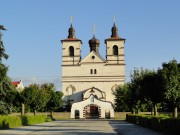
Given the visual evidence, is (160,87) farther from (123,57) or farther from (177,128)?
(123,57)

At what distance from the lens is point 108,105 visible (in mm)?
77312

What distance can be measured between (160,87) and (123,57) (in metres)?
52.0

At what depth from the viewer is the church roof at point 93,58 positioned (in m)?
91.3

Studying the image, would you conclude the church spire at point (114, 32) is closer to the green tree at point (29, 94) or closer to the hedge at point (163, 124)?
the green tree at point (29, 94)

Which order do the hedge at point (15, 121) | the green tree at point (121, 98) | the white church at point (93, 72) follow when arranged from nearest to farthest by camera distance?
the hedge at point (15, 121) → the green tree at point (121, 98) → the white church at point (93, 72)

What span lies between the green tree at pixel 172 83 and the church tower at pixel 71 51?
53.9 meters

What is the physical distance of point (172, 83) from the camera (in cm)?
3825

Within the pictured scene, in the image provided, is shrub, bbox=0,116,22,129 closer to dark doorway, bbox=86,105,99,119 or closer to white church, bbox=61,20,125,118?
dark doorway, bbox=86,105,99,119

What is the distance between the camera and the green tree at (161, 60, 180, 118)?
3803cm

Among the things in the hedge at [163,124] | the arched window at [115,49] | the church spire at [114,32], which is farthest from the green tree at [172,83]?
the church spire at [114,32]

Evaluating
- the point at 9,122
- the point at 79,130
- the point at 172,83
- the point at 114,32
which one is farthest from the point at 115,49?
the point at 79,130

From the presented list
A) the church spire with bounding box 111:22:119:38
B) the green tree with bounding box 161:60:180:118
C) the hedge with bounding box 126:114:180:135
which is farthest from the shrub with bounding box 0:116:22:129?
the church spire with bounding box 111:22:119:38

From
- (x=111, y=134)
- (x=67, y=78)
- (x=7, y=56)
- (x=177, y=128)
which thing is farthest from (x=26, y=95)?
(x=67, y=78)

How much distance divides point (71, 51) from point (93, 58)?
6.25 metres
